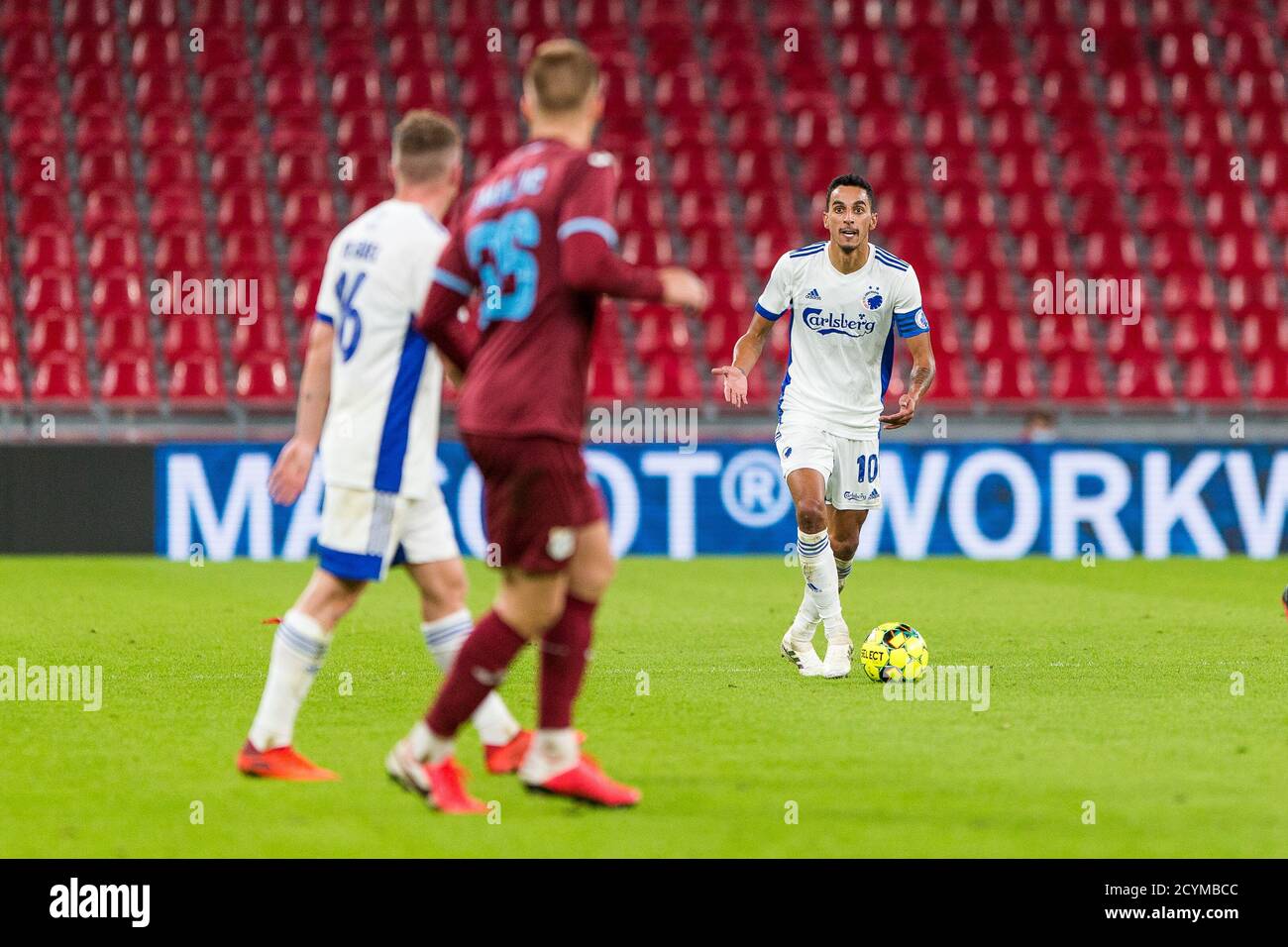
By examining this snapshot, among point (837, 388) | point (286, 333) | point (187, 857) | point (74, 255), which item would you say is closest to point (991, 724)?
point (837, 388)

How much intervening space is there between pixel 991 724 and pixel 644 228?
466 inches

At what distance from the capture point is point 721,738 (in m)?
6.39

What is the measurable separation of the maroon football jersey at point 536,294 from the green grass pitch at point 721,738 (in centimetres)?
111

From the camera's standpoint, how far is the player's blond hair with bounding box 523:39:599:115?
16.3 feet

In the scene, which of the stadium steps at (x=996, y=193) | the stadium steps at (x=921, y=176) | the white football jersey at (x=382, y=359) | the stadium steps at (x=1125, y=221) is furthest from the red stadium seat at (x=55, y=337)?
the white football jersey at (x=382, y=359)

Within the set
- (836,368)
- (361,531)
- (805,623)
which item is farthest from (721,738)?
(836,368)

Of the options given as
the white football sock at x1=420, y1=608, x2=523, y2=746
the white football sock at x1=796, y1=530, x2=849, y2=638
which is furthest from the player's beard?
the white football sock at x1=420, y1=608, x2=523, y2=746

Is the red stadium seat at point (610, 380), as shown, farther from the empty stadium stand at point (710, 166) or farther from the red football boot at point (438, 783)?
the red football boot at point (438, 783)

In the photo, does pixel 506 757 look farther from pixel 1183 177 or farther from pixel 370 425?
pixel 1183 177

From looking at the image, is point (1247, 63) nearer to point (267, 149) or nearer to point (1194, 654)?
point (267, 149)

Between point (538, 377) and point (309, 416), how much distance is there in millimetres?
958

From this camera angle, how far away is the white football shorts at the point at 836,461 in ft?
27.3

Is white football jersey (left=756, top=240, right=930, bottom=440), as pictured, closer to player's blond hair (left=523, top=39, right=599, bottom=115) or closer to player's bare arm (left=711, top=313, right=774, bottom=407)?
player's bare arm (left=711, top=313, right=774, bottom=407)

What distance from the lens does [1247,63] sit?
66.6 ft
